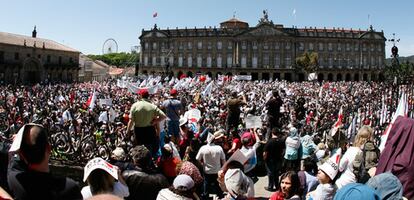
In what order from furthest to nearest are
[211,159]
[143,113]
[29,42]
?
[29,42]
[143,113]
[211,159]

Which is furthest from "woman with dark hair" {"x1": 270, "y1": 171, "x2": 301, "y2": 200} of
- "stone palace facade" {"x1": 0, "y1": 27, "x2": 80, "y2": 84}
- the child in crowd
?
"stone palace facade" {"x1": 0, "y1": 27, "x2": 80, "y2": 84}

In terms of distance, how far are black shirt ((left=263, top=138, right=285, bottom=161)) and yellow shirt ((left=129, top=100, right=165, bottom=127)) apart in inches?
89.4

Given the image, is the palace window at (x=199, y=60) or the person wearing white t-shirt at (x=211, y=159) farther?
the palace window at (x=199, y=60)

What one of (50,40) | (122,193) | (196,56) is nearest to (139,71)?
(196,56)

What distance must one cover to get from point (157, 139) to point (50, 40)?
80652 millimetres

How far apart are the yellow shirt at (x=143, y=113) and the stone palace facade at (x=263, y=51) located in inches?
3363

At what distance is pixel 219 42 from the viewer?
9606 cm

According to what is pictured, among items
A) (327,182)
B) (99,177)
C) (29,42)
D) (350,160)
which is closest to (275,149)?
(350,160)

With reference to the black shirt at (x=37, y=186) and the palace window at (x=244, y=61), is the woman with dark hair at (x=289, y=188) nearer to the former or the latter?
the black shirt at (x=37, y=186)

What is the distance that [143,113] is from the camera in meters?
7.14

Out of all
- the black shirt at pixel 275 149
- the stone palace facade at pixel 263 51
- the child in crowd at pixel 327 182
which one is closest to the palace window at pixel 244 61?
the stone palace facade at pixel 263 51

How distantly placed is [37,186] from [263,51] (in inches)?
3655

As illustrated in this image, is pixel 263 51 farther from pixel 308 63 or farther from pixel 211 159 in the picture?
pixel 211 159

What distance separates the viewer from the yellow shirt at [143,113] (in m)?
7.12
